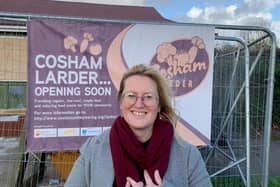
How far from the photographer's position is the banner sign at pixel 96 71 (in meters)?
3.67

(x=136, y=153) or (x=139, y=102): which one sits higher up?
(x=139, y=102)

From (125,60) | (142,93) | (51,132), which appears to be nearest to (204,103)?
(125,60)

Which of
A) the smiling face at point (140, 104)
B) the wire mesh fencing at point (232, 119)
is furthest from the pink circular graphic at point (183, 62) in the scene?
the smiling face at point (140, 104)

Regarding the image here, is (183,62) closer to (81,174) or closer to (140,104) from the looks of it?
(140,104)

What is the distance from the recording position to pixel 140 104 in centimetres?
202

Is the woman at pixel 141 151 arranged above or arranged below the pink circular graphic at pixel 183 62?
below

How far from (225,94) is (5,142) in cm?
540

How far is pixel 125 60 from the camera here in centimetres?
390

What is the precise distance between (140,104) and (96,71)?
6.18ft

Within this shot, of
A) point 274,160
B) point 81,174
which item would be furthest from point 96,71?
point 274,160

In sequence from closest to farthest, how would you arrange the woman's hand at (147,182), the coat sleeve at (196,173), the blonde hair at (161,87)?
1. the woman's hand at (147,182)
2. the coat sleeve at (196,173)
3. the blonde hair at (161,87)

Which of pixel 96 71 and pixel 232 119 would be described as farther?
pixel 232 119

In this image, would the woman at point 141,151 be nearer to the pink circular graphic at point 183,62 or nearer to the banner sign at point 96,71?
the banner sign at point 96,71

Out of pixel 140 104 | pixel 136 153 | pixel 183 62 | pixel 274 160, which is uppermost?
pixel 183 62
